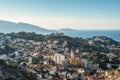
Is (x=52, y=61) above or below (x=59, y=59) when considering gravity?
below

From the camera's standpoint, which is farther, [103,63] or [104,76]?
[103,63]

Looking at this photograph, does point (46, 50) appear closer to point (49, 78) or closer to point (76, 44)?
point (76, 44)

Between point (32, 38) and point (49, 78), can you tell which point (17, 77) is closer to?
point (49, 78)

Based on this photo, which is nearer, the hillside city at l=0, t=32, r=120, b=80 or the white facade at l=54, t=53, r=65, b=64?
the hillside city at l=0, t=32, r=120, b=80

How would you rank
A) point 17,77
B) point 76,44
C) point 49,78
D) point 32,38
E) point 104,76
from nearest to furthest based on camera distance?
point 17,77 < point 49,78 < point 104,76 < point 76,44 < point 32,38

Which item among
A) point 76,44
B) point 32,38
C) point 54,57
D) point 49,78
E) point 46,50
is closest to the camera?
point 49,78

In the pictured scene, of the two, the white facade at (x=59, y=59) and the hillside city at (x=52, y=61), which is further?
the white facade at (x=59, y=59)

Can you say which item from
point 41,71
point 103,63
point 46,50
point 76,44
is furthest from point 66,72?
point 76,44

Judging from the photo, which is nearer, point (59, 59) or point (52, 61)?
point (59, 59)
